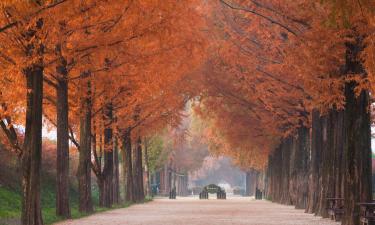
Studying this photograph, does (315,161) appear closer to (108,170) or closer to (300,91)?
(300,91)

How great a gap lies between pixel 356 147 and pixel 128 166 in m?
27.3

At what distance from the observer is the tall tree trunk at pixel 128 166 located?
44.4 meters

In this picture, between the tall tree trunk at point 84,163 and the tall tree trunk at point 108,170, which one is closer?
the tall tree trunk at point 84,163

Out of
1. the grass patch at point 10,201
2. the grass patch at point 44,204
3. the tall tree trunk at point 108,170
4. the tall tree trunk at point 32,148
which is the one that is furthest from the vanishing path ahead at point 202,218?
the tall tree trunk at point 108,170

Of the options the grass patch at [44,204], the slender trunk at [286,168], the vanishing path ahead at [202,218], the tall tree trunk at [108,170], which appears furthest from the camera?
the slender trunk at [286,168]

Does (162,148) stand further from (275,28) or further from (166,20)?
(166,20)

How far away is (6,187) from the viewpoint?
31.7m

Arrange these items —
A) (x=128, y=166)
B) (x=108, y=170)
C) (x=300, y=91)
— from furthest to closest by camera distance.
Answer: (x=128, y=166), (x=108, y=170), (x=300, y=91)

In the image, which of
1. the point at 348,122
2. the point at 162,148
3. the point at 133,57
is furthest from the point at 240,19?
the point at 162,148

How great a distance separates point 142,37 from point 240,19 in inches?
506

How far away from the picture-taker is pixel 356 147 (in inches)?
752

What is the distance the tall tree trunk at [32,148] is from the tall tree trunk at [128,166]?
78.3 ft

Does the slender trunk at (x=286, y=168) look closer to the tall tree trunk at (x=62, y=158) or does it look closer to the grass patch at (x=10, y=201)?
the grass patch at (x=10, y=201)

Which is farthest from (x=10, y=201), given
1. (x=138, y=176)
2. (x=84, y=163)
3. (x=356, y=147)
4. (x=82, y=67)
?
(x=138, y=176)
